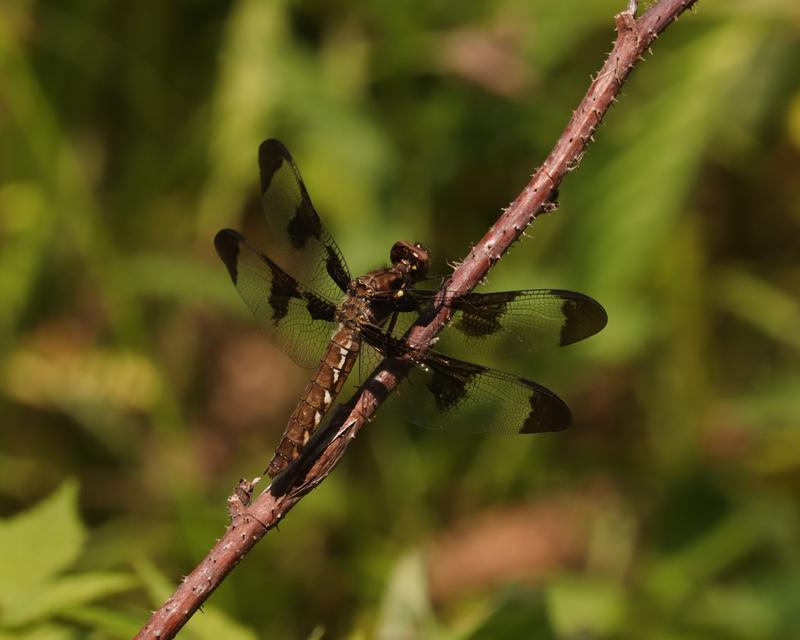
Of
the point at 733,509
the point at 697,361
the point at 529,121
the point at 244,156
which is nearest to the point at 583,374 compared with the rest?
the point at 697,361

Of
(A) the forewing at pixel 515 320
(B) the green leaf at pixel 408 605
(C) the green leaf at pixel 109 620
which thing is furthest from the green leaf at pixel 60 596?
(A) the forewing at pixel 515 320

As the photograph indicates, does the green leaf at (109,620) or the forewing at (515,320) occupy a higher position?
the forewing at (515,320)

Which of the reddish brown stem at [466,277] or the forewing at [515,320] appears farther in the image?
the forewing at [515,320]

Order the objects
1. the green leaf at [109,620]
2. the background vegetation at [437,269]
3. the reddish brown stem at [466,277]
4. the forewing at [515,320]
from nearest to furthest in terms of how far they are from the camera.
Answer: the reddish brown stem at [466,277]
the green leaf at [109,620]
the forewing at [515,320]
the background vegetation at [437,269]

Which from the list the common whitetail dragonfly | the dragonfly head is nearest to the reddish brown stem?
the common whitetail dragonfly

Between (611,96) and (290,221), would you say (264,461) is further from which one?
(611,96)

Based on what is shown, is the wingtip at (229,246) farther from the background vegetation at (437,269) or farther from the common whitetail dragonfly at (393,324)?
the background vegetation at (437,269)

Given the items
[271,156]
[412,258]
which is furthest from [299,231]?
[412,258]

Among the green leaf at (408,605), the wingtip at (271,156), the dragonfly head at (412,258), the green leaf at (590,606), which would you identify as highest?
the green leaf at (590,606)
